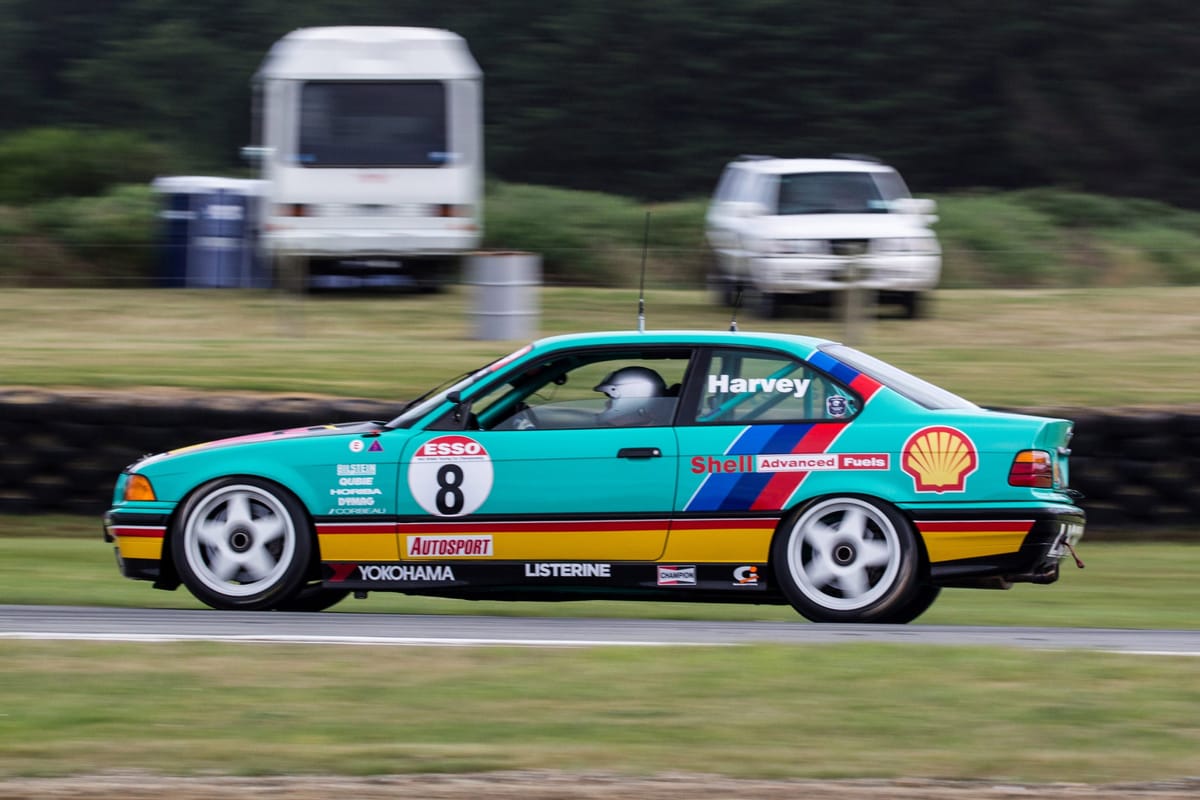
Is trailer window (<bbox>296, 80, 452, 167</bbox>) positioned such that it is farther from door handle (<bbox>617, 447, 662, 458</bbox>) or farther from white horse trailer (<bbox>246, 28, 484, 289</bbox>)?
door handle (<bbox>617, 447, 662, 458</bbox>)

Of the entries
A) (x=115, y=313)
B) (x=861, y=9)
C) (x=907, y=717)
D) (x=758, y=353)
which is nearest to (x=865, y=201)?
(x=115, y=313)

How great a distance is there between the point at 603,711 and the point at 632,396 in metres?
2.28

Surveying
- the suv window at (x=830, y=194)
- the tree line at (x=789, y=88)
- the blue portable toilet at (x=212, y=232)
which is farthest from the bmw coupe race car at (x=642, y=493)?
the tree line at (x=789, y=88)

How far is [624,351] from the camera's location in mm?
7398

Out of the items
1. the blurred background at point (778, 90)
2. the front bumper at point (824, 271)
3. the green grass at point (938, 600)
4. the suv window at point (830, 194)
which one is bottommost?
the green grass at point (938, 600)

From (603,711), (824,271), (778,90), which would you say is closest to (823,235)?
(824,271)

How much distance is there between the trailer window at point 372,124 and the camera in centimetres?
1941

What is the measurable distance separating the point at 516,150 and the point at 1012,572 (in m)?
29.9

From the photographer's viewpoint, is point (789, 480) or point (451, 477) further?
point (451, 477)

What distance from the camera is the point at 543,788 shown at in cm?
446

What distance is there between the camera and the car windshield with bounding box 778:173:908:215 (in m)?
18.0

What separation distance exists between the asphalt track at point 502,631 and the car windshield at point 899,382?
2.98 ft

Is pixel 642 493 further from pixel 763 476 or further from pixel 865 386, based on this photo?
pixel 865 386

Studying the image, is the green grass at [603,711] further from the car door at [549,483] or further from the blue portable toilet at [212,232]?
the blue portable toilet at [212,232]
